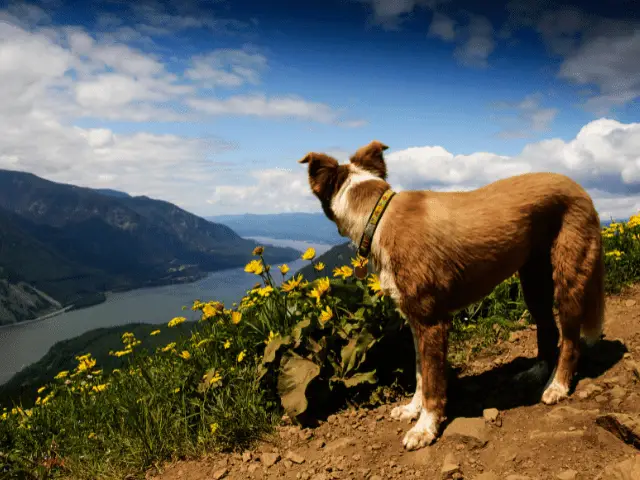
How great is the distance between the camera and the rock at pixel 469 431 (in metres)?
3.19

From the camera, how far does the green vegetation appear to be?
4.04m

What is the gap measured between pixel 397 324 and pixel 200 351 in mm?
2324

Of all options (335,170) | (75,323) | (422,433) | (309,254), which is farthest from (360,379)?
(75,323)

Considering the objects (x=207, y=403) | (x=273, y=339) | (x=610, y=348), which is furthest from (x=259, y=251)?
(x=610, y=348)

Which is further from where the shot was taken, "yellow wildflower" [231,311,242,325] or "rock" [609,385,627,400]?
"yellow wildflower" [231,311,242,325]

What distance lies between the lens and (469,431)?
3.29m

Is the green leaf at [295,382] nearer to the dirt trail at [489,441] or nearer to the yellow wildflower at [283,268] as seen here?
the dirt trail at [489,441]

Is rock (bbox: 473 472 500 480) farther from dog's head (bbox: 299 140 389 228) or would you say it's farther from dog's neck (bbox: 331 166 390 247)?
dog's head (bbox: 299 140 389 228)

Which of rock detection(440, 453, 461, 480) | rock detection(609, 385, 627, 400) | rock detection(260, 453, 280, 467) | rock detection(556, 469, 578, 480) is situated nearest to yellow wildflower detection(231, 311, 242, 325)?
rock detection(260, 453, 280, 467)

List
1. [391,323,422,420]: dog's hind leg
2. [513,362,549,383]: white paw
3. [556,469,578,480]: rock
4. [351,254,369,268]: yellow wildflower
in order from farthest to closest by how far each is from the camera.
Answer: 1. [351,254,369,268]: yellow wildflower
2. [513,362,549,383]: white paw
3. [391,323,422,420]: dog's hind leg
4. [556,469,578,480]: rock

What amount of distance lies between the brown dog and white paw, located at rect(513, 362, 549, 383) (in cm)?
37

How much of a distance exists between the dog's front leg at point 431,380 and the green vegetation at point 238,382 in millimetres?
779

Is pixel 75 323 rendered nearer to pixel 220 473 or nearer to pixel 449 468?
pixel 220 473

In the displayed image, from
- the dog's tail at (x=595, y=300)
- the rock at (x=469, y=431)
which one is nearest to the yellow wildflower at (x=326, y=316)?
the rock at (x=469, y=431)
